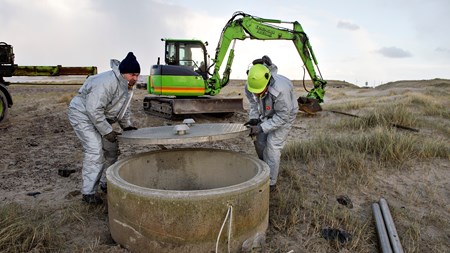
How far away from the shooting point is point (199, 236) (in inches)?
130

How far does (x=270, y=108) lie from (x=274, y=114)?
0.11m

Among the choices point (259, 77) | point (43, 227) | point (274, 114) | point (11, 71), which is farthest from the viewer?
point (11, 71)

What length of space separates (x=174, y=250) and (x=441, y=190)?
3877mm

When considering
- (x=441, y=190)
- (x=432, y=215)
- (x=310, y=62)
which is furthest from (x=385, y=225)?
(x=310, y=62)

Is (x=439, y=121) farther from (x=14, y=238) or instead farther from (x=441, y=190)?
(x=14, y=238)

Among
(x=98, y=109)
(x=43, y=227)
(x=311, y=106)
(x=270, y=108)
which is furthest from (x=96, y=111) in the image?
(x=311, y=106)

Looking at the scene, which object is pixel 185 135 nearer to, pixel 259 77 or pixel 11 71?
pixel 259 77

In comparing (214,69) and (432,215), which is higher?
(214,69)

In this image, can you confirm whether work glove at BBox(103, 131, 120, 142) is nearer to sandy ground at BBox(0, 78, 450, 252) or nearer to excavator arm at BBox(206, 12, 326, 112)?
sandy ground at BBox(0, 78, 450, 252)

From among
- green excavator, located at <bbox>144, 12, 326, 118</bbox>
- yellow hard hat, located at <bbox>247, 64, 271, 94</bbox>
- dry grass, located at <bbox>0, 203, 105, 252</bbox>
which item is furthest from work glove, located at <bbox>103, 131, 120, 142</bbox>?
green excavator, located at <bbox>144, 12, 326, 118</bbox>

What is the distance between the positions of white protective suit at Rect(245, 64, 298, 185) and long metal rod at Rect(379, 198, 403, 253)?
1.34 meters

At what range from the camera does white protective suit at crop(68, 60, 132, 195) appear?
4191 mm

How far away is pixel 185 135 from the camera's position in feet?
13.4

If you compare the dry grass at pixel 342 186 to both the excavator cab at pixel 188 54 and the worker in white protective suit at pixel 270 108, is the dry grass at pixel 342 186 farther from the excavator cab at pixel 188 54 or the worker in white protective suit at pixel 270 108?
the excavator cab at pixel 188 54
